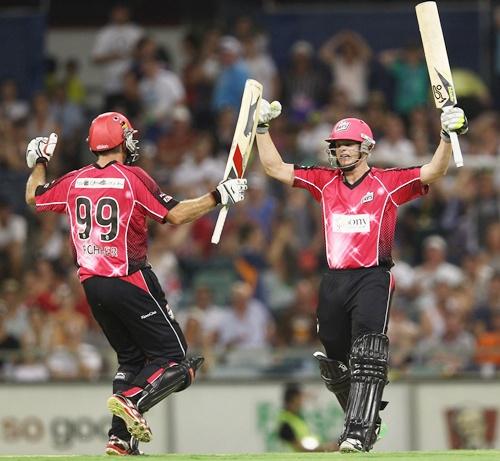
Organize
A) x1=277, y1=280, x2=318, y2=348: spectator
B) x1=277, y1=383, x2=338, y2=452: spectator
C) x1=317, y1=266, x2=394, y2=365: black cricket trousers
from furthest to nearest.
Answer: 1. x1=277, y1=280, x2=318, y2=348: spectator
2. x1=277, y1=383, x2=338, y2=452: spectator
3. x1=317, y1=266, x2=394, y2=365: black cricket trousers

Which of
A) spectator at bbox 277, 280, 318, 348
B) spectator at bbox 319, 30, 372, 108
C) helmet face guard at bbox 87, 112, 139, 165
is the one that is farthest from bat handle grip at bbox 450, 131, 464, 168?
spectator at bbox 319, 30, 372, 108

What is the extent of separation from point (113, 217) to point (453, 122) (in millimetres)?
2374

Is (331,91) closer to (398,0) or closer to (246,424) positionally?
(398,0)

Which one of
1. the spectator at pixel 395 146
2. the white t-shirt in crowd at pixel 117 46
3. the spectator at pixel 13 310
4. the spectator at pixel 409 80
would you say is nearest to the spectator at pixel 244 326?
the spectator at pixel 13 310

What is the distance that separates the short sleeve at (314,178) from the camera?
1126cm

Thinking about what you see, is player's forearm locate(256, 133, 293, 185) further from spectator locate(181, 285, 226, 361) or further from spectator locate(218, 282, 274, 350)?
spectator locate(218, 282, 274, 350)

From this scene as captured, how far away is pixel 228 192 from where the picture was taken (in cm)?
1077

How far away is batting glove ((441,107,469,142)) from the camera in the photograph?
35.3ft

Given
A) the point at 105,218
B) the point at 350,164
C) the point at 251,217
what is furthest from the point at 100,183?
the point at 251,217

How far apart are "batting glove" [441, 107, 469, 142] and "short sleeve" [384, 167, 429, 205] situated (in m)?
0.36

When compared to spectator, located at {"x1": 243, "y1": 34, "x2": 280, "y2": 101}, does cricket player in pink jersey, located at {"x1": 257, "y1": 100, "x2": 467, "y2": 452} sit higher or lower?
lower

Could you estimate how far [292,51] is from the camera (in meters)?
20.7

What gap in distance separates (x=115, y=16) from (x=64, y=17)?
2070 mm

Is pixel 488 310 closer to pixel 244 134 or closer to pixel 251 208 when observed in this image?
pixel 251 208
